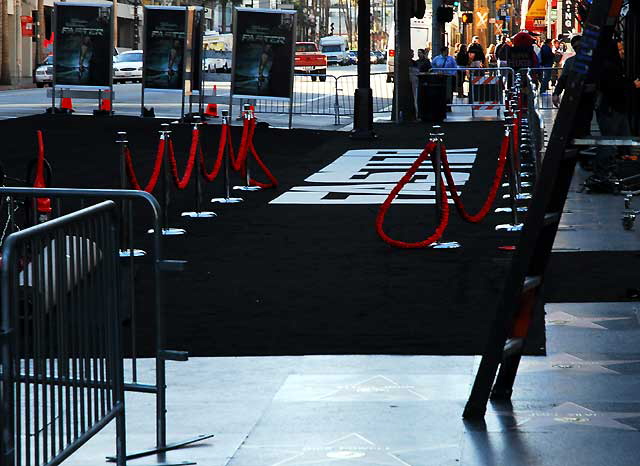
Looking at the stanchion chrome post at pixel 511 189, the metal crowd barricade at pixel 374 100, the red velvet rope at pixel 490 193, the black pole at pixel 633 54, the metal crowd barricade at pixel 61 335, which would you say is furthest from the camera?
the metal crowd barricade at pixel 374 100

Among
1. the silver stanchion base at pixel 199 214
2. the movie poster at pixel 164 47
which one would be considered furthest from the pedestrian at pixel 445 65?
the silver stanchion base at pixel 199 214

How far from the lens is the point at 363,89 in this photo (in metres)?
27.1

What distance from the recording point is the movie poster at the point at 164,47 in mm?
32750

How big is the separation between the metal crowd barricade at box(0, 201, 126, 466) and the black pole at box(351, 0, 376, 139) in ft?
72.3

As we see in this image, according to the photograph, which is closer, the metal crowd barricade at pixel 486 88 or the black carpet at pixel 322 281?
the black carpet at pixel 322 281

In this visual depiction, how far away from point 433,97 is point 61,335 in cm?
2897

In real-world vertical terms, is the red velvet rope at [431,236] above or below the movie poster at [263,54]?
below

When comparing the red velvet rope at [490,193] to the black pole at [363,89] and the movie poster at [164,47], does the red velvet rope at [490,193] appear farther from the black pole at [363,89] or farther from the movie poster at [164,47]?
the movie poster at [164,47]

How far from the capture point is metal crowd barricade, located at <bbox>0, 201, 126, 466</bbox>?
4.01 m

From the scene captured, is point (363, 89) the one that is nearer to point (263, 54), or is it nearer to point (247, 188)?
point (263, 54)

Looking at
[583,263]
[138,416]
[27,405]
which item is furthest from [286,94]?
[27,405]

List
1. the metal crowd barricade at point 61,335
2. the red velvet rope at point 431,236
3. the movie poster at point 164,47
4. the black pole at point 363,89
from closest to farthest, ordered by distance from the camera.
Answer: the metal crowd barricade at point 61,335
the red velvet rope at point 431,236
the black pole at point 363,89
the movie poster at point 164,47

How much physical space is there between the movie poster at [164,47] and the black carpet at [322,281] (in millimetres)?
13615

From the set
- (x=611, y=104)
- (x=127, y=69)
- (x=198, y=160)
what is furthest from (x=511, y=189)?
(x=127, y=69)
